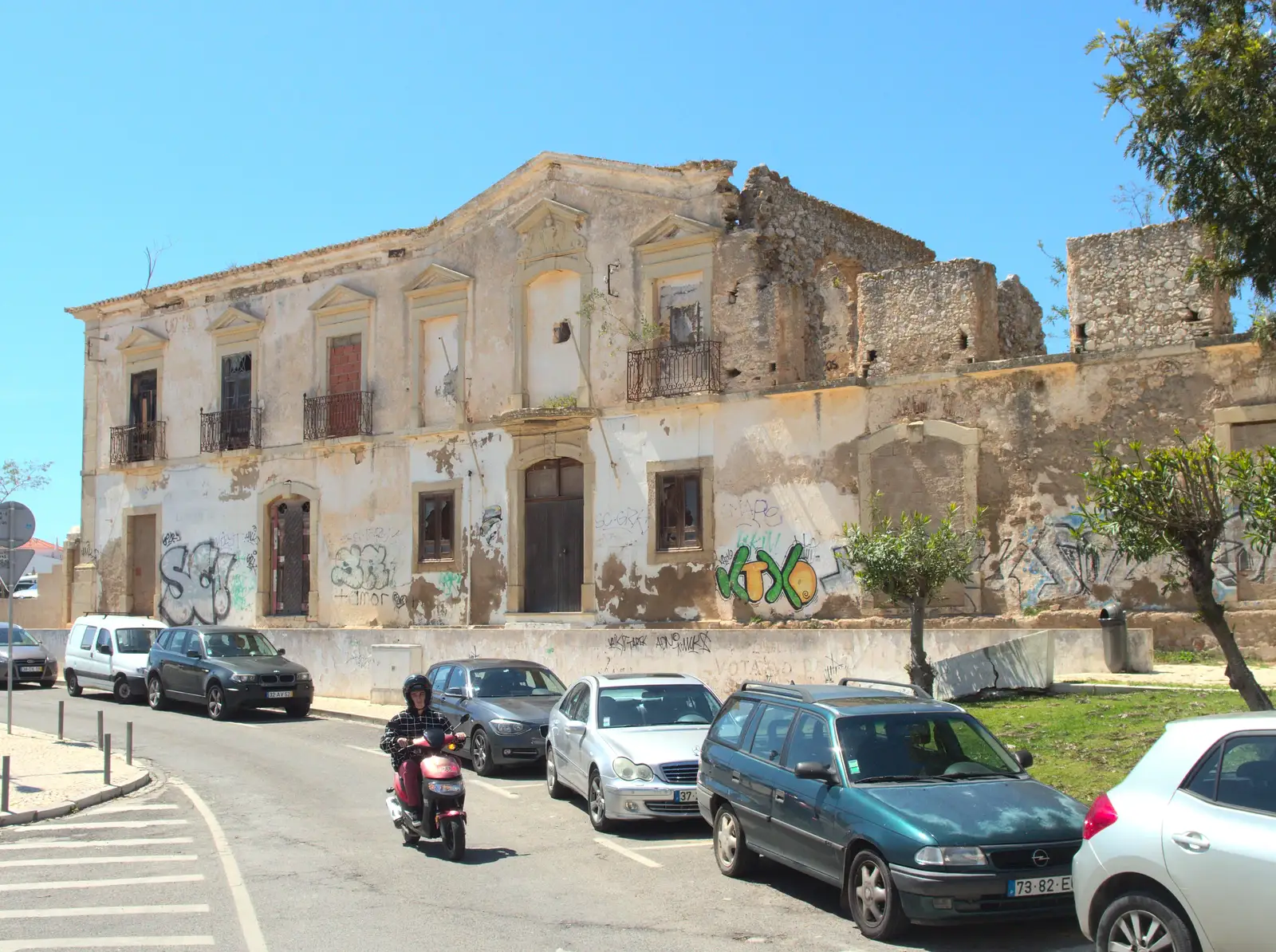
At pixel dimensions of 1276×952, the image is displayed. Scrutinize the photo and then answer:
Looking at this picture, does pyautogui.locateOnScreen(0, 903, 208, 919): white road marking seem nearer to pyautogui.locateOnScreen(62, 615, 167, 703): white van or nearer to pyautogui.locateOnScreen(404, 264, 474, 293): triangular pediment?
pyautogui.locateOnScreen(62, 615, 167, 703): white van

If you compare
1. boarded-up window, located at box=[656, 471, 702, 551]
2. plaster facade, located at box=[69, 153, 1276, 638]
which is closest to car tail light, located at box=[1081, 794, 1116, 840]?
plaster facade, located at box=[69, 153, 1276, 638]

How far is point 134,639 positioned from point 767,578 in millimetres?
13281

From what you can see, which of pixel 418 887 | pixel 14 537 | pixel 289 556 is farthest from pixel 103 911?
pixel 289 556

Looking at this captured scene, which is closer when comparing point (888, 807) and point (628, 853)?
point (888, 807)

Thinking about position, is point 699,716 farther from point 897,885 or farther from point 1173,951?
point 1173,951

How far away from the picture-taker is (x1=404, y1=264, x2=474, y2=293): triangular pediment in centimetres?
2819

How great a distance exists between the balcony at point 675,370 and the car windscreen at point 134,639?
11.2 m

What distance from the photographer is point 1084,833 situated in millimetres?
6641

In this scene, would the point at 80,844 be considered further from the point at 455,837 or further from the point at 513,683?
the point at 513,683

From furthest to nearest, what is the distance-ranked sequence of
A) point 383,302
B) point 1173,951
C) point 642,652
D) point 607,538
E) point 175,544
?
1. point 175,544
2. point 383,302
3. point 607,538
4. point 642,652
5. point 1173,951

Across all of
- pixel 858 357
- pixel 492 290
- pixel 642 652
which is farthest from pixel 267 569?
pixel 858 357

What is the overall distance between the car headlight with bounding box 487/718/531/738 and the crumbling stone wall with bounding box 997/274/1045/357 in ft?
37.6

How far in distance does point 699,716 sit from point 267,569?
20.9 metres

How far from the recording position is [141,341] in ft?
114
